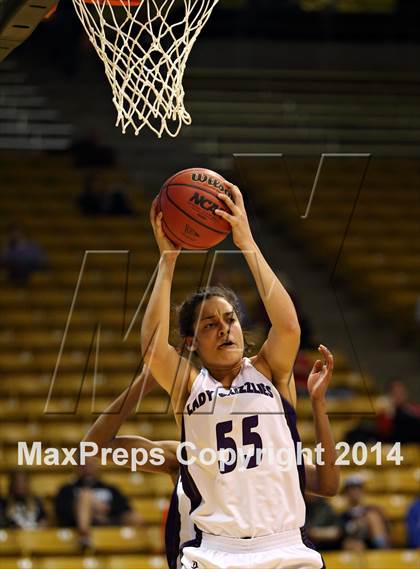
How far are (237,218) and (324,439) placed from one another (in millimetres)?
873

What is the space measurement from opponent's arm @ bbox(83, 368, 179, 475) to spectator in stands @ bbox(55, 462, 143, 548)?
3.86m

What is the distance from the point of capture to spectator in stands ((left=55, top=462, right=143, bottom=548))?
341 inches

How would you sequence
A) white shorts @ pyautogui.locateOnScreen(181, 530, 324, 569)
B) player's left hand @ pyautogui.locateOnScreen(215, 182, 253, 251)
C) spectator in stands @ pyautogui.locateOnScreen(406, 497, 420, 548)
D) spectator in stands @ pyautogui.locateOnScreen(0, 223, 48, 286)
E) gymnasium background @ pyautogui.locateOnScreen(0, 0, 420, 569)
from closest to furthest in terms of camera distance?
white shorts @ pyautogui.locateOnScreen(181, 530, 324, 569) < player's left hand @ pyautogui.locateOnScreen(215, 182, 253, 251) < spectator in stands @ pyautogui.locateOnScreen(406, 497, 420, 548) < gymnasium background @ pyautogui.locateOnScreen(0, 0, 420, 569) < spectator in stands @ pyautogui.locateOnScreen(0, 223, 48, 286)

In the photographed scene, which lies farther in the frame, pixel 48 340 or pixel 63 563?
pixel 48 340

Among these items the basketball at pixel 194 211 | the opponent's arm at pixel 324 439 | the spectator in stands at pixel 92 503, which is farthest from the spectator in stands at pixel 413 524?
the basketball at pixel 194 211

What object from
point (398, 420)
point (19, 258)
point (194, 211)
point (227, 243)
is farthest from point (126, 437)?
point (227, 243)

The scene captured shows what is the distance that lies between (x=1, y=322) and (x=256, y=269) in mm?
6795

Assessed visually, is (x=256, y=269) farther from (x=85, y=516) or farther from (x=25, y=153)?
(x=25, y=153)

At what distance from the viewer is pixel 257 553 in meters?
4.30

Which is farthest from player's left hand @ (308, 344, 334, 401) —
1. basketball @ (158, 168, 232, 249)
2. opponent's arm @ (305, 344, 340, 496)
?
basketball @ (158, 168, 232, 249)

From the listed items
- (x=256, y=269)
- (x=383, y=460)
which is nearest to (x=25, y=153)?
(x=383, y=460)

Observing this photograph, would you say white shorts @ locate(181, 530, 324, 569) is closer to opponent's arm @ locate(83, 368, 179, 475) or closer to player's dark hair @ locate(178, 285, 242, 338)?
opponent's arm @ locate(83, 368, 179, 475)

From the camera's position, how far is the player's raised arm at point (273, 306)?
174 inches

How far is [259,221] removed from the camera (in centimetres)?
1357
